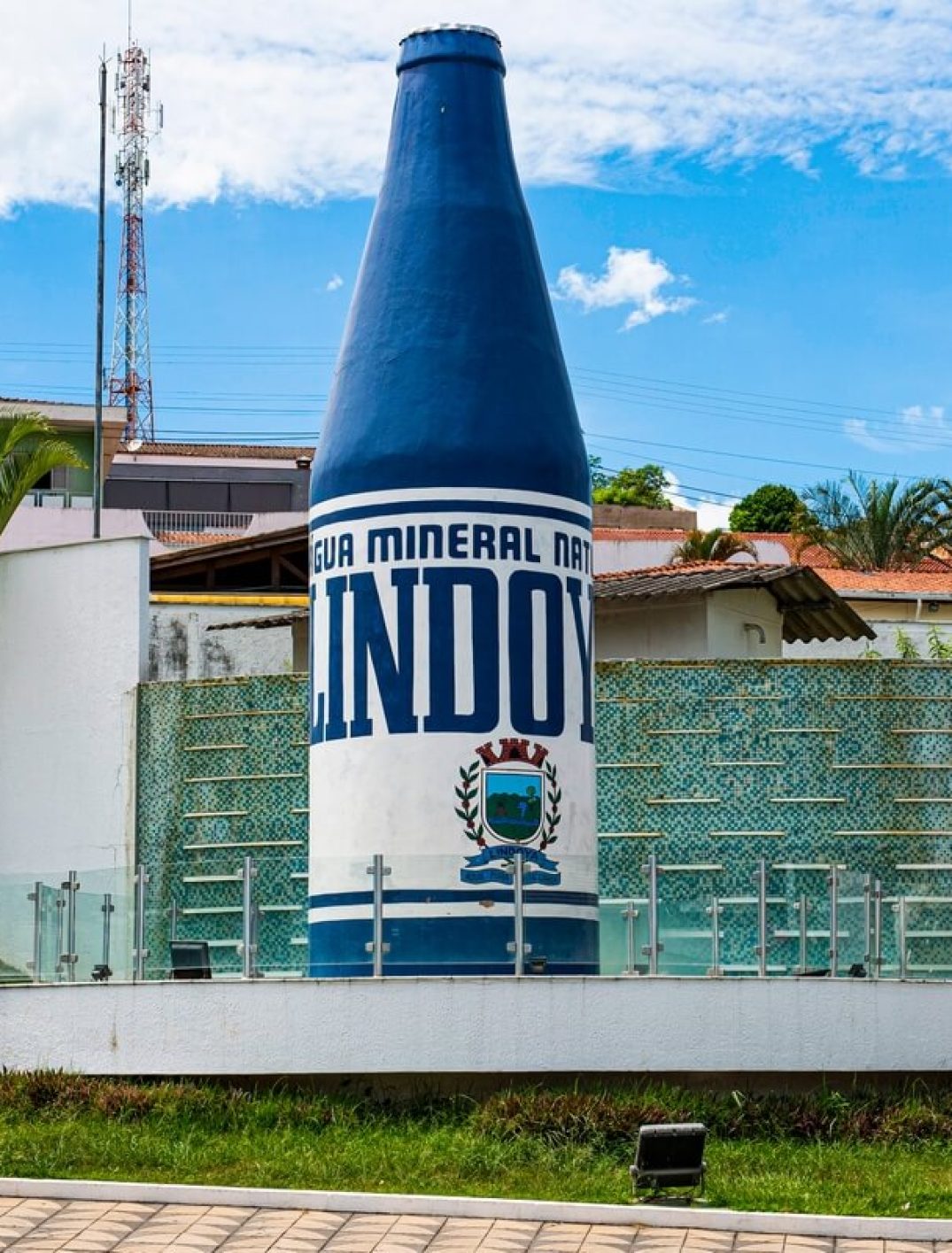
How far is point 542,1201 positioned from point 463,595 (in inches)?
275

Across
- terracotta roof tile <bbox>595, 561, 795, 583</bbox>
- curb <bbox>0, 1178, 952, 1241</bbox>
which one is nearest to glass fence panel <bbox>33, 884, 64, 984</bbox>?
curb <bbox>0, 1178, 952, 1241</bbox>

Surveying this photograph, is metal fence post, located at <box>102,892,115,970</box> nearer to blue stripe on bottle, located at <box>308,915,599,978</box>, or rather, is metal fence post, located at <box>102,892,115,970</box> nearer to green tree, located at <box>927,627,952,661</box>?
blue stripe on bottle, located at <box>308,915,599,978</box>

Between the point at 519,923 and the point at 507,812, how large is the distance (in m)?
1.19

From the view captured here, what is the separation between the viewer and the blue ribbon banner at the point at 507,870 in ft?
69.8

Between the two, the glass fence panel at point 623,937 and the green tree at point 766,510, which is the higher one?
the green tree at point 766,510

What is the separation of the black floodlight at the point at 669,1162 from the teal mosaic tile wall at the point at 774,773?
9.11 metres

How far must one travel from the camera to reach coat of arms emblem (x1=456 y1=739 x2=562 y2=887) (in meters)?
21.4

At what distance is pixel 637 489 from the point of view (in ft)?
255

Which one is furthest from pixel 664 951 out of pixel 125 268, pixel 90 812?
pixel 125 268

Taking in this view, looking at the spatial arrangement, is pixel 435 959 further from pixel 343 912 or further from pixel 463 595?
pixel 463 595

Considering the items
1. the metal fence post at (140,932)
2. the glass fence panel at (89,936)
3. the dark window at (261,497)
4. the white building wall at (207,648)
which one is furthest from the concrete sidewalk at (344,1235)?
the dark window at (261,497)

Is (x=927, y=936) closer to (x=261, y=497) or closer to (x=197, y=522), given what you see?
(x=197, y=522)

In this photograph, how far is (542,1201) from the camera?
54.3 feet

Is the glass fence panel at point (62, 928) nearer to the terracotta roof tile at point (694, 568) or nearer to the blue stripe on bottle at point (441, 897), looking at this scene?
the blue stripe on bottle at point (441, 897)
